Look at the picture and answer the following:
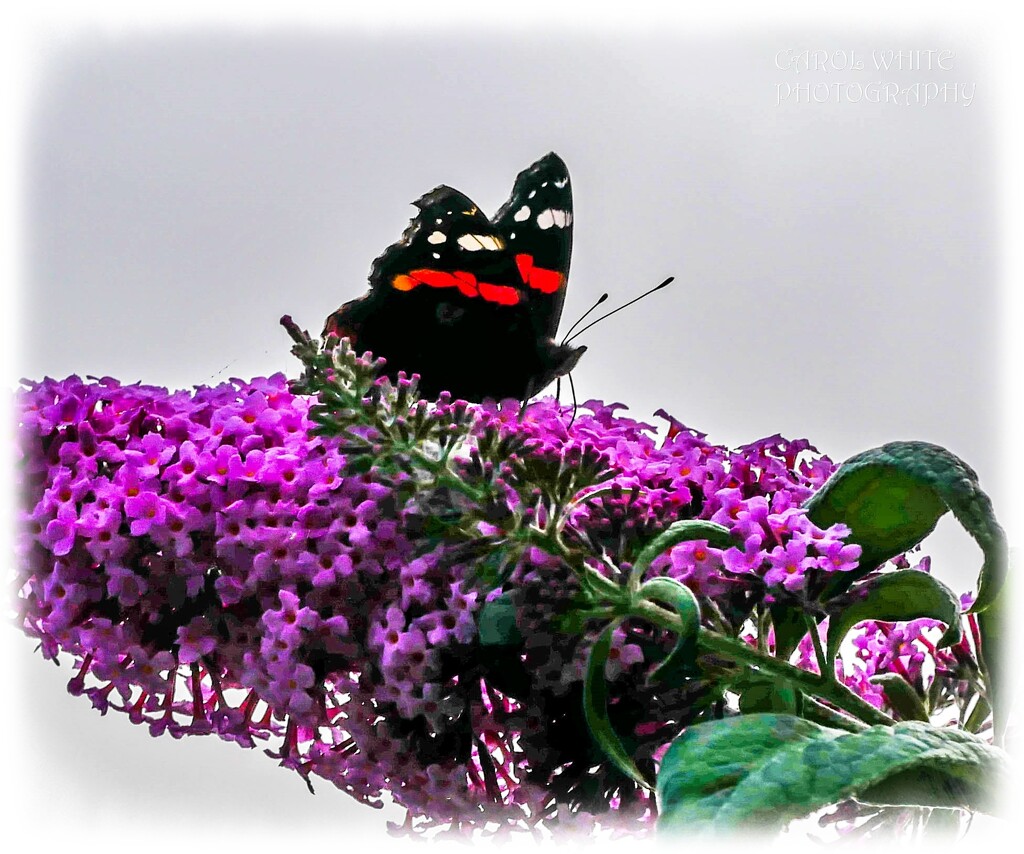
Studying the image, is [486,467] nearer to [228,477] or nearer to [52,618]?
[228,477]

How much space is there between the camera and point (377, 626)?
2.42ft

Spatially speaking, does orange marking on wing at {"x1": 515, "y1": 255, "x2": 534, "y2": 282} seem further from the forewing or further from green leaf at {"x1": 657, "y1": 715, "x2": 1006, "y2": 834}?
green leaf at {"x1": 657, "y1": 715, "x2": 1006, "y2": 834}

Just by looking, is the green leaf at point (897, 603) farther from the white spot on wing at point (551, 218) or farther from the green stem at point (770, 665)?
the white spot on wing at point (551, 218)

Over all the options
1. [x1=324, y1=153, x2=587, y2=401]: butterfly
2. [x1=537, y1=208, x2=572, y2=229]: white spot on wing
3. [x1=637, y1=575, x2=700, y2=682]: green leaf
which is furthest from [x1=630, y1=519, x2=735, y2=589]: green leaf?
[x1=537, y1=208, x2=572, y2=229]: white spot on wing

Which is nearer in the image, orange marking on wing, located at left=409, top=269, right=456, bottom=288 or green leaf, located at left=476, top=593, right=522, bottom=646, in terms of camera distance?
green leaf, located at left=476, top=593, right=522, bottom=646

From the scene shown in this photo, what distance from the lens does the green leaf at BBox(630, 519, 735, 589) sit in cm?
61

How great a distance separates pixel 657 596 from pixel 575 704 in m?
0.15

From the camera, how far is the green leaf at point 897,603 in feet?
2.19

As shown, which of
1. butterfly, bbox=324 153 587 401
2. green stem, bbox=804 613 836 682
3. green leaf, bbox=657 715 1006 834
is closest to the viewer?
green leaf, bbox=657 715 1006 834

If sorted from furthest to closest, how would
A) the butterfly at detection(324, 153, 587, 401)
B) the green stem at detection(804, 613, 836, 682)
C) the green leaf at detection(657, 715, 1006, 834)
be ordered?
the butterfly at detection(324, 153, 587, 401)
the green stem at detection(804, 613, 836, 682)
the green leaf at detection(657, 715, 1006, 834)

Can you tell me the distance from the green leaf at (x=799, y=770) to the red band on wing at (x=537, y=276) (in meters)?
0.59

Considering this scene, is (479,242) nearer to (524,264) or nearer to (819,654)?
(524,264)

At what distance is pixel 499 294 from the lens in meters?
1.06

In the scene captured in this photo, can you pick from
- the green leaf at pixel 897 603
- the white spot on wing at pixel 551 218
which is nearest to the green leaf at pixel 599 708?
the green leaf at pixel 897 603
